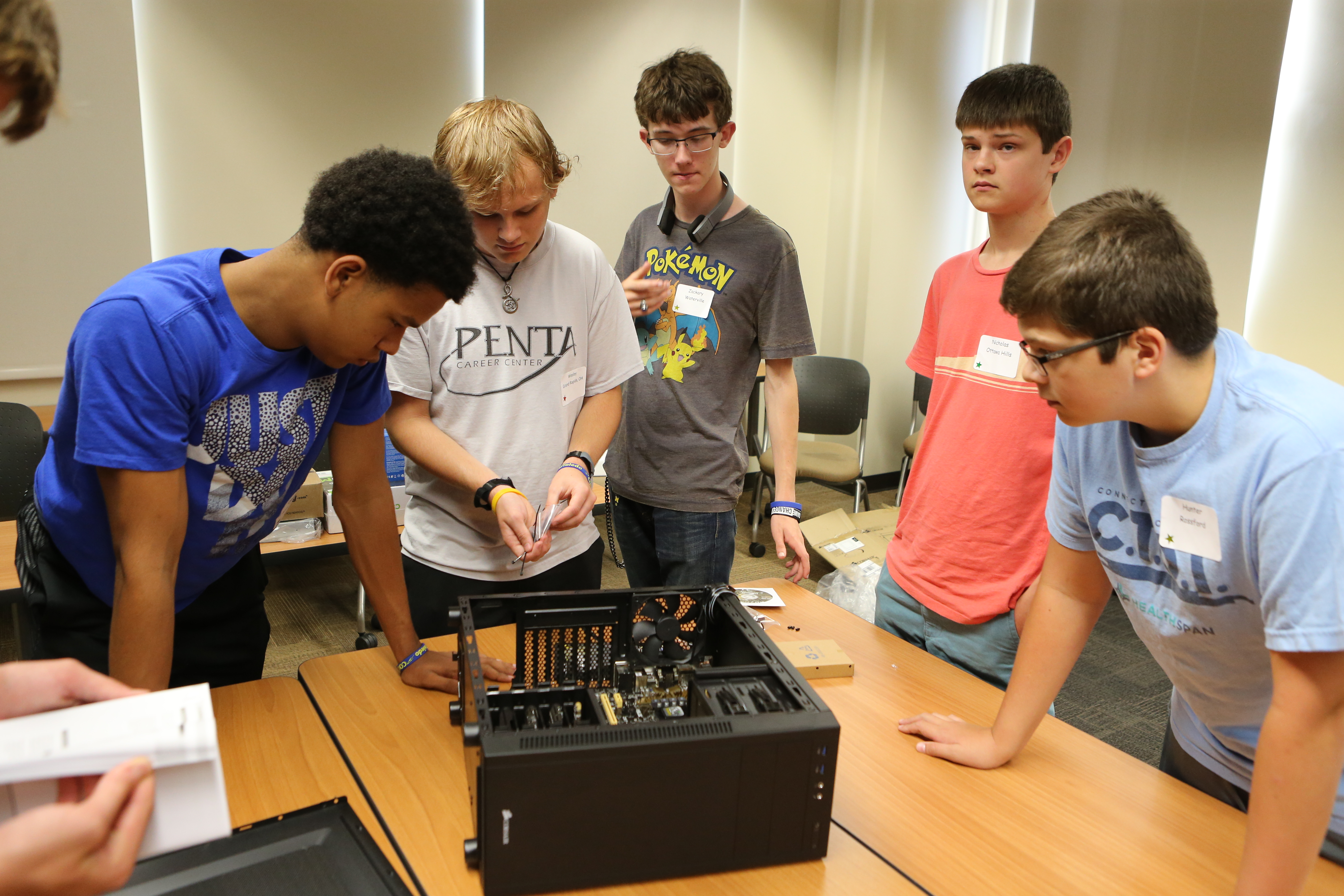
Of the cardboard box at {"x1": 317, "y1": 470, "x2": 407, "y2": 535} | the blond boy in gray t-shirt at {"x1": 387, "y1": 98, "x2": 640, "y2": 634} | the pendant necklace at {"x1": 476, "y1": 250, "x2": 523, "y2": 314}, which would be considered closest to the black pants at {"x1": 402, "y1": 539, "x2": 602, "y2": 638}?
the blond boy in gray t-shirt at {"x1": 387, "y1": 98, "x2": 640, "y2": 634}

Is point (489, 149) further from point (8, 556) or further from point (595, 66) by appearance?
point (595, 66)

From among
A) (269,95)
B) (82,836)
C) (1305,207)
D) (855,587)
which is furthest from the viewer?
(1305,207)

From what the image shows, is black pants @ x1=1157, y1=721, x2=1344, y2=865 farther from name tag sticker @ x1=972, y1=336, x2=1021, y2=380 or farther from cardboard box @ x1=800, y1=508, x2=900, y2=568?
cardboard box @ x1=800, y1=508, x2=900, y2=568

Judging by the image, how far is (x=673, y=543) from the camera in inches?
77.5

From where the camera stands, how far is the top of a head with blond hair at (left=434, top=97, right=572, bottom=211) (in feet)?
4.59

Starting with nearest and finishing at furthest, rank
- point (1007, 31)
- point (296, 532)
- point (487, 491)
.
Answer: point (487, 491), point (296, 532), point (1007, 31)

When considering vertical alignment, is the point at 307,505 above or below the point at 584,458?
below

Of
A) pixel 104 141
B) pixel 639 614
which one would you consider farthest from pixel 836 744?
pixel 104 141

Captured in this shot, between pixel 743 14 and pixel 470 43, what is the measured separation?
1.38m

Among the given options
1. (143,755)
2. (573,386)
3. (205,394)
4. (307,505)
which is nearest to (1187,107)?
(573,386)

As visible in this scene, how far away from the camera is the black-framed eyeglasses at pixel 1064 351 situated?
3.10ft

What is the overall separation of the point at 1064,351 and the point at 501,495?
0.86 meters

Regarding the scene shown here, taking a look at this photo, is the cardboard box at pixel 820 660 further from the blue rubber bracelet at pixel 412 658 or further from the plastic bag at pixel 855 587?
the plastic bag at pixel 855 587

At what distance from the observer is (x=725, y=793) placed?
935 millimetres
